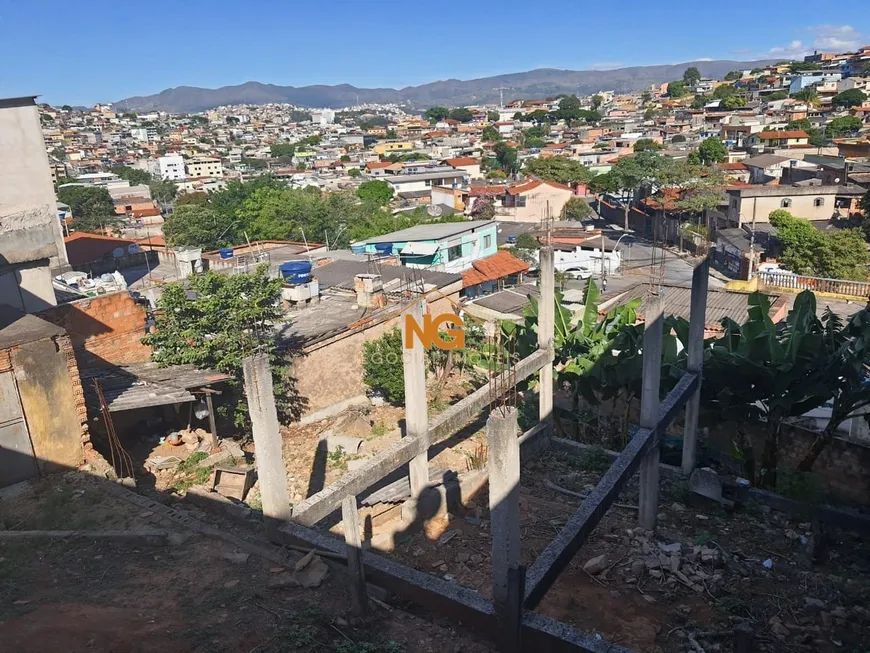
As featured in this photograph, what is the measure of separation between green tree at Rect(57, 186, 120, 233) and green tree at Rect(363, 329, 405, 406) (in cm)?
3719

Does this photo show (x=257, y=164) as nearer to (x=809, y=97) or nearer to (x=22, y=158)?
(x=22, y=158)

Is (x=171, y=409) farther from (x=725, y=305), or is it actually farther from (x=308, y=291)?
(x=725, y=305)

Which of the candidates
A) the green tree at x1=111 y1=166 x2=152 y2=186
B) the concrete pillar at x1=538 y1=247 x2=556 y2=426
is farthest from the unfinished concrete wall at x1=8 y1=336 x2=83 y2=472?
the green tree at x1=111 y1=166 x2=152 y2=186

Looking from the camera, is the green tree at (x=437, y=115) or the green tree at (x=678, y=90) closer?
the green tree at (x=678, y=90)

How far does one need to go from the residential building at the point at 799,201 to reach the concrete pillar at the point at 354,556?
34.2 metres

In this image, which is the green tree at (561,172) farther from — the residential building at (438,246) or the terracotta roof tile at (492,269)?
the terracotta roof tile at (492,269)

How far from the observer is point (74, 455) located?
30.5ft

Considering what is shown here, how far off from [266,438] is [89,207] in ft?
165

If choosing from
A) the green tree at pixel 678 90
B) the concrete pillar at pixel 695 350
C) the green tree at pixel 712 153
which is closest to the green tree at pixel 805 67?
the green tree at pixel 678 90

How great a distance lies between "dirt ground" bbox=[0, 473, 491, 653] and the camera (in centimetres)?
544

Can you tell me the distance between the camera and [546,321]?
34.7 ft

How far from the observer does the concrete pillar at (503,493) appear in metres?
5.18

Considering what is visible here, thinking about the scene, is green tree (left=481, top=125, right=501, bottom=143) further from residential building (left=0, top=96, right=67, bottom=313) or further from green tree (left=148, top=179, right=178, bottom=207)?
residential building (left=0, top=96, right=67, bottom=313)

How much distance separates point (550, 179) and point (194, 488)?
50.2 metres
